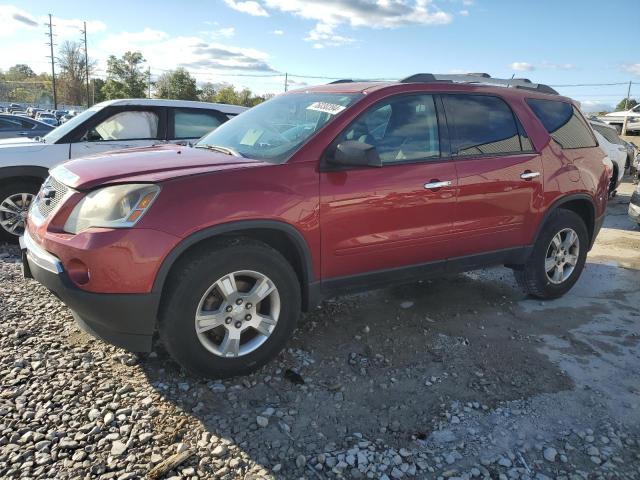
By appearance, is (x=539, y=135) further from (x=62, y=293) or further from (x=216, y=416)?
(x=62, y=293)

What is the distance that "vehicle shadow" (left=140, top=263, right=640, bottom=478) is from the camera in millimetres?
2678

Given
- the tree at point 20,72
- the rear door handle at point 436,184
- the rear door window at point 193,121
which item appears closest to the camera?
the rear door handle at point 436,184

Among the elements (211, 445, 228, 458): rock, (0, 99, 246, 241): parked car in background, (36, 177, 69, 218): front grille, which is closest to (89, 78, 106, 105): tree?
(0, 99, 246, 241): parked car in background

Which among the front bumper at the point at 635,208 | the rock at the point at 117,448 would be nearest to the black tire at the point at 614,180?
the front bumper at the point at 635,208

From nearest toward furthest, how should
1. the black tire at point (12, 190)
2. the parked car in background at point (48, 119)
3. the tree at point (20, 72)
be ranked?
→ the black tire at point (12, 190)
the parked car in background at point (48, 119)
the tree at point (20, 72)

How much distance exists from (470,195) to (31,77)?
6033 inches

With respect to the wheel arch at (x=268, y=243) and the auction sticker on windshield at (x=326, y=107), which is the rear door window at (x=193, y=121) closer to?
the auction sticker on windshield at (x=326, y=107)

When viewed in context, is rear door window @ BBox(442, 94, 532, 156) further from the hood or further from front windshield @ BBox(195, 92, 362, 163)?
the hood

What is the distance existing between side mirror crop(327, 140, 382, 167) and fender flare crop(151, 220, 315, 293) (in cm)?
53

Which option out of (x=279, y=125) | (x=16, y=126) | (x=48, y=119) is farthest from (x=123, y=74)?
(x=279, y=125)

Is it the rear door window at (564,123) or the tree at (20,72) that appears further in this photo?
the tree at (20,72)

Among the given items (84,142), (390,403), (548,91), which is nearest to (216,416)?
(390,403)

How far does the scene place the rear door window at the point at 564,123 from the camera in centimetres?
456

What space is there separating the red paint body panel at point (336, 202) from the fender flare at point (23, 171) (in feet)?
10.1
